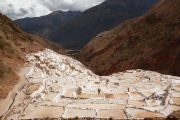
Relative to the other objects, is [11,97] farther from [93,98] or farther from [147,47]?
[147,47]

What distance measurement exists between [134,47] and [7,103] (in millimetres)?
32536

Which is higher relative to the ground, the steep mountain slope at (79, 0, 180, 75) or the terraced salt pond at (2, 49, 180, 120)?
the steep mountain slope at (79, 0, 180, 75)

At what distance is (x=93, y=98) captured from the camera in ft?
67.9

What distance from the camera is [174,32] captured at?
4597 centimetres

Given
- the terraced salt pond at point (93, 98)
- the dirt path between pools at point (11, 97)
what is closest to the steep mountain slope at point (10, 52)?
the dirt path between pools at point (11, 97)

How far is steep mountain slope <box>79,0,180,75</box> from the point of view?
43.6 m

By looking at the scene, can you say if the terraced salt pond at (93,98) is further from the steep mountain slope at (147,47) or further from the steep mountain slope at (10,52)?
the steep mountain slope at (147,47)

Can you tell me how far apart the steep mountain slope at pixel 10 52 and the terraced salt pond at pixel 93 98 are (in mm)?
966

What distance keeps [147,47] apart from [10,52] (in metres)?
23.7

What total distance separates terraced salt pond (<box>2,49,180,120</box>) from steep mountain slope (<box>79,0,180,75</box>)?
1681cm

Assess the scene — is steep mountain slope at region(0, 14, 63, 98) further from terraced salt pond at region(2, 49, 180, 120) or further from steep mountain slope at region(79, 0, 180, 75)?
steep mountain slope at region(79, 0, 180, 75)

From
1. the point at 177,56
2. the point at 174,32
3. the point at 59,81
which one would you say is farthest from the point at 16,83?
the point at 174,32

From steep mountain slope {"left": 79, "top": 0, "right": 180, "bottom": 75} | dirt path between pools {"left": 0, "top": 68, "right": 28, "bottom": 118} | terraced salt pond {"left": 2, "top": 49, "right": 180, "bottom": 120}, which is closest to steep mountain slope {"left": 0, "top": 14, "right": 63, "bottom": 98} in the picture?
dirt path between pools {"left": 0, "top": 68, "right": 28, "bottom": 118}

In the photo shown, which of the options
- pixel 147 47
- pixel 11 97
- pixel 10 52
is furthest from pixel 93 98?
pixel 147 47
